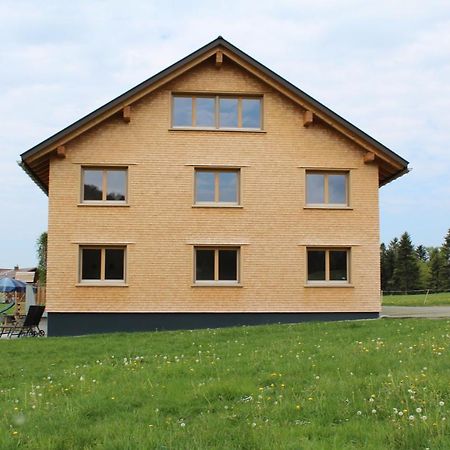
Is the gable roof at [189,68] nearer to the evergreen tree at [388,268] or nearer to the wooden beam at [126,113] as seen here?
the wooden beam at [126,113]

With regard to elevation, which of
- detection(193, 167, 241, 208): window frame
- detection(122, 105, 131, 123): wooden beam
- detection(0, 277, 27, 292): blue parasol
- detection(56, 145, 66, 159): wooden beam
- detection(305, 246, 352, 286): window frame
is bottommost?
detection(0, 277, 27, 292): blue parasol

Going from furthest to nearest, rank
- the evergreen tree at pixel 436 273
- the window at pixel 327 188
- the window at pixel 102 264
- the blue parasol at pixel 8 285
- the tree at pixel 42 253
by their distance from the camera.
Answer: the evergreen tree at pixel 436 273 → the tree at pixel 42 253 → the blue parasol at pixel 8 285 → the window at pixel 327 188 → the window at pixel 102 264

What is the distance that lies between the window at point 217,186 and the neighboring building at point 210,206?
0.04 metres

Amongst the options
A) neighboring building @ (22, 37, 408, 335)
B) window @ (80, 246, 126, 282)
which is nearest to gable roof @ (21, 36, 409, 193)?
neighboring building @ (22, 37, 408, 335)

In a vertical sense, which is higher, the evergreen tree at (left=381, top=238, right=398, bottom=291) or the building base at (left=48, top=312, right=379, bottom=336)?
the evergreen tree at (left=381, top=238, right=398, bottom=291)

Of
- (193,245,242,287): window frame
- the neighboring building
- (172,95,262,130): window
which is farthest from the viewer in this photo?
(172,95,262,130): window

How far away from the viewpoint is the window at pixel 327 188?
24188 millimetres

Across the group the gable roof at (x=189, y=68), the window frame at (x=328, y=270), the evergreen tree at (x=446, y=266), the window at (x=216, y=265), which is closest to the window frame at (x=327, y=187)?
the gable roof at (x=189, y=68)

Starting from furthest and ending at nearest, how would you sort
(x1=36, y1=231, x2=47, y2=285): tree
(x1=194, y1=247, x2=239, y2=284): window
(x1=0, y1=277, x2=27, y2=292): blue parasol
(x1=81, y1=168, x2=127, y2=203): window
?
(x1=36, y1=231, x2=47, y2=285): tree → (x1=0, y1=277, x2=27, y2=292): blue parasol → (x1=81, y1=168, x2=127, y2=203): window → (x1=194, y1=247, x2=239, y2=284): window

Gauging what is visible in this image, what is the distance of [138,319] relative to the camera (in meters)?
23.2

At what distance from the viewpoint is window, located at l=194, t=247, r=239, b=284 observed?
23562mm

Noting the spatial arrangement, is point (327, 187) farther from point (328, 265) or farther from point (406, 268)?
point (406, 268)

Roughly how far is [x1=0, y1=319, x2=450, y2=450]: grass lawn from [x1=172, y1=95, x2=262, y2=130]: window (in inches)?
475

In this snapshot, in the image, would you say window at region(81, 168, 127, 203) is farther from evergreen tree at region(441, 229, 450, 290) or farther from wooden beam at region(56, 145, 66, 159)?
evergreen tree at region(441, 229, 450, 290)
